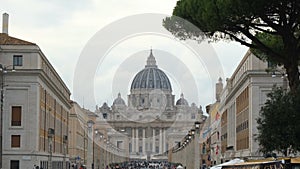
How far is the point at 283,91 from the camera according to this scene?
3341 cm

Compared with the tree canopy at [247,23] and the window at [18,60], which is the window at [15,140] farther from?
the tree canopy at [247,23]

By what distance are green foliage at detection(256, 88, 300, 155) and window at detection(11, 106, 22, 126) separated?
35827 millimetres

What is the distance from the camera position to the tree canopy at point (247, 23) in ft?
94.6

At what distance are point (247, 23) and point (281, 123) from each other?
166 inches

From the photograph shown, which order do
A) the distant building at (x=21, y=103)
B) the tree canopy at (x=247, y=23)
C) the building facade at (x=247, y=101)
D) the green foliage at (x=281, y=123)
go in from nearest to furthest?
1. the tree canopy at (x=247, y=23)
2. the green foliage at (x=281, y=123)
3. the building facade at (x=247, y=101)
4. the distant building at (x=21, y=103)

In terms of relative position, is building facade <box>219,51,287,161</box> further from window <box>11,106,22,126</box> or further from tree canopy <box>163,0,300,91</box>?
window <box>11,106,22,126</box>

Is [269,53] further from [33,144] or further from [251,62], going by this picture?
[33,144]

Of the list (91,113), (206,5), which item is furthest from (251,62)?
(91,113)

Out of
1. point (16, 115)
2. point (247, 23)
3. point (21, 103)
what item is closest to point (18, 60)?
point (21, 103)

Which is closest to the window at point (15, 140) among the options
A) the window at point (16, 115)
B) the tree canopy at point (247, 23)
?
the window at point (16, 115)

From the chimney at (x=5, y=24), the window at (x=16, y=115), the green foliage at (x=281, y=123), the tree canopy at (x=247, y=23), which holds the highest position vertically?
the chimney at (x=5, y=24)

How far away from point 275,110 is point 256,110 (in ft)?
105

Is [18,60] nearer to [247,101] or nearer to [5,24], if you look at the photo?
[5,24]

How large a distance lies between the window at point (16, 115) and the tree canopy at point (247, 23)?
33270mm
